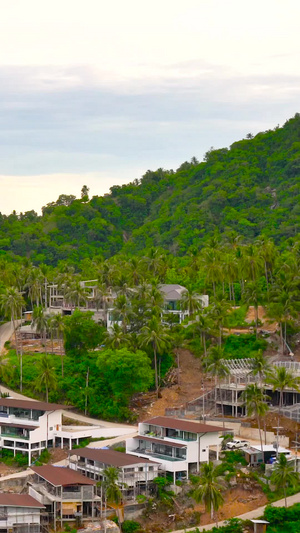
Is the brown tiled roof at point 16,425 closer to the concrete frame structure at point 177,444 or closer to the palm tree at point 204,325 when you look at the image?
the concrete frame structure at point 177,444

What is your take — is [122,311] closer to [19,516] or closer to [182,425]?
[182,425]

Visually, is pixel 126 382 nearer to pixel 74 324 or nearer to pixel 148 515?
pixel 74 324

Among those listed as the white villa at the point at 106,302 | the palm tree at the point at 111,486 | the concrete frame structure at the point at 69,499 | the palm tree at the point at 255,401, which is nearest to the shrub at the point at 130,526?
the palm tree at the point at 111,486

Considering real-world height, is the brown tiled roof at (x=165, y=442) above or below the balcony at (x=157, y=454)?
above

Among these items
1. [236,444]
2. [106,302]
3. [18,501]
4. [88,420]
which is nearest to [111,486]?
[18,501]

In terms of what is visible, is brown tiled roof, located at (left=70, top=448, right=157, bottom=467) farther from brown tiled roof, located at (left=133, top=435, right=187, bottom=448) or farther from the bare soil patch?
the bare soil patch

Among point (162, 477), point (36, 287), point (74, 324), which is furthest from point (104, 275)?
point (162, 477)
